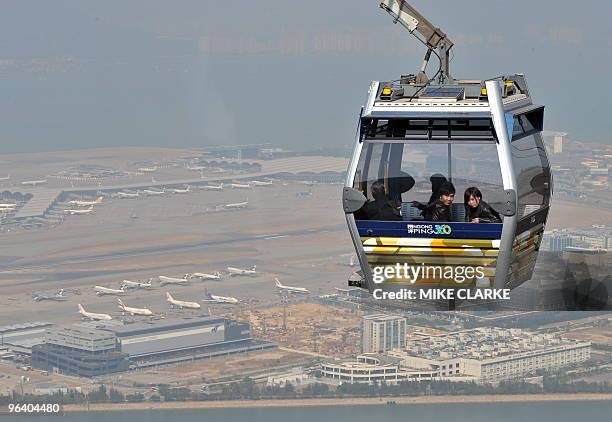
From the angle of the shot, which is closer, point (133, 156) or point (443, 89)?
point (443, 89)

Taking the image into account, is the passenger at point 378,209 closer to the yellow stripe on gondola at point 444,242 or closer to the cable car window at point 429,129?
the yellow stripe on gondola at point 444,242

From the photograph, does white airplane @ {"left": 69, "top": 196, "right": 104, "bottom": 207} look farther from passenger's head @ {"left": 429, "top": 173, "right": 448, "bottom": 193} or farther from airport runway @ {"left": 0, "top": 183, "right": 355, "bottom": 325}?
passenger's head @ {"left": 429, "top": 173, "right": 448, "bottom": 193}

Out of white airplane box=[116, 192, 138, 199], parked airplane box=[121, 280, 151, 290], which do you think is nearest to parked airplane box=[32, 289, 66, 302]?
parked airplane box=[121, 280, 151, 290]

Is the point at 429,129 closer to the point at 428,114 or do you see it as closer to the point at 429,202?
the point at 428,114

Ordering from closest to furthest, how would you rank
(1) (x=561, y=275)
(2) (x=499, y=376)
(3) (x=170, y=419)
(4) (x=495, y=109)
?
(4) (x=495, y=109) < (1) (x=561, y=275) < (3) (x=170, y=419) < (2) (x=499, y=376)

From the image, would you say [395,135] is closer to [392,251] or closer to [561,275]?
[392,251]

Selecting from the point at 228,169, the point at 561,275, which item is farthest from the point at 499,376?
the point at 561,275
